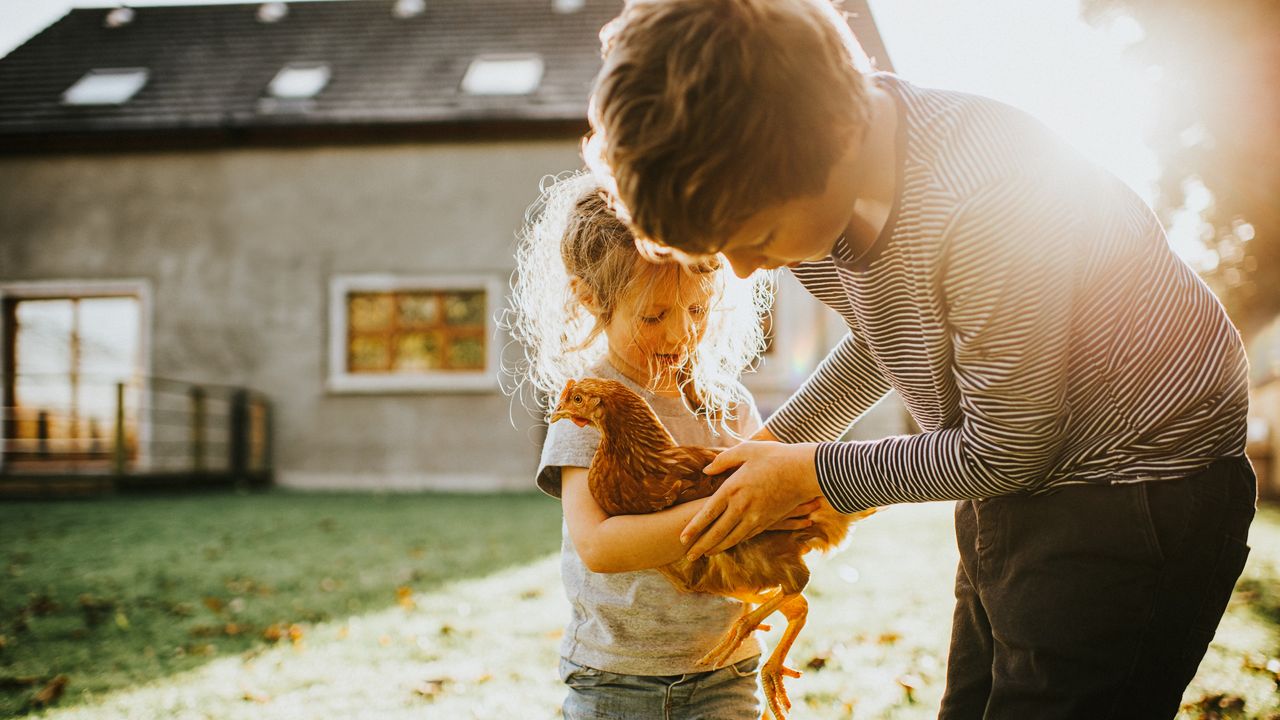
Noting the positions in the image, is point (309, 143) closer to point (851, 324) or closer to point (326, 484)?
point (326, 484)

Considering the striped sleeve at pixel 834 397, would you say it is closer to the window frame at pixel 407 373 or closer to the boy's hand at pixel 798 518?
the boy's hand at pixel 798 518

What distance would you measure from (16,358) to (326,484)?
5519mm

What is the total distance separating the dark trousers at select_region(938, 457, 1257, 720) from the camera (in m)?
1.16

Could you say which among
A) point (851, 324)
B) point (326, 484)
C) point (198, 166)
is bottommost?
point (326, 484)

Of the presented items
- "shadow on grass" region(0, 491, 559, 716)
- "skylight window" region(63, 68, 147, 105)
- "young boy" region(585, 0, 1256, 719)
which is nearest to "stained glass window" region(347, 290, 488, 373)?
"shadow on grass" region(0, 491, 559, 716)

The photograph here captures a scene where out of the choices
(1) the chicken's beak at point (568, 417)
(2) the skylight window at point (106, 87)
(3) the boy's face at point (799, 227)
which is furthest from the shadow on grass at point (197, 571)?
(2) the skylight window at point (106, 87)

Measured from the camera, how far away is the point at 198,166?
1291cm

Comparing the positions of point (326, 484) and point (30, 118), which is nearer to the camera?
point (326, 484)

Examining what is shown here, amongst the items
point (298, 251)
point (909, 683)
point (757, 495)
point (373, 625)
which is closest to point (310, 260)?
point (298, 251)

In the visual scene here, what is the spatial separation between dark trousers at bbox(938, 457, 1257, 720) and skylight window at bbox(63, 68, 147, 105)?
15.7 meters

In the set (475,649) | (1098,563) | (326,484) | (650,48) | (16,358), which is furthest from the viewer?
(16,358)

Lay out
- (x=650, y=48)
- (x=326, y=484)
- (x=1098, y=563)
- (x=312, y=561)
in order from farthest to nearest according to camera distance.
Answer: (x=326, y=484)
(x=312, y=561)
(x=1098, y=563)
(x=650, y=48)

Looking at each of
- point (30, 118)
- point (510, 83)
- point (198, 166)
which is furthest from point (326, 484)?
point (30, 118)

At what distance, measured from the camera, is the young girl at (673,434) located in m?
1.75
